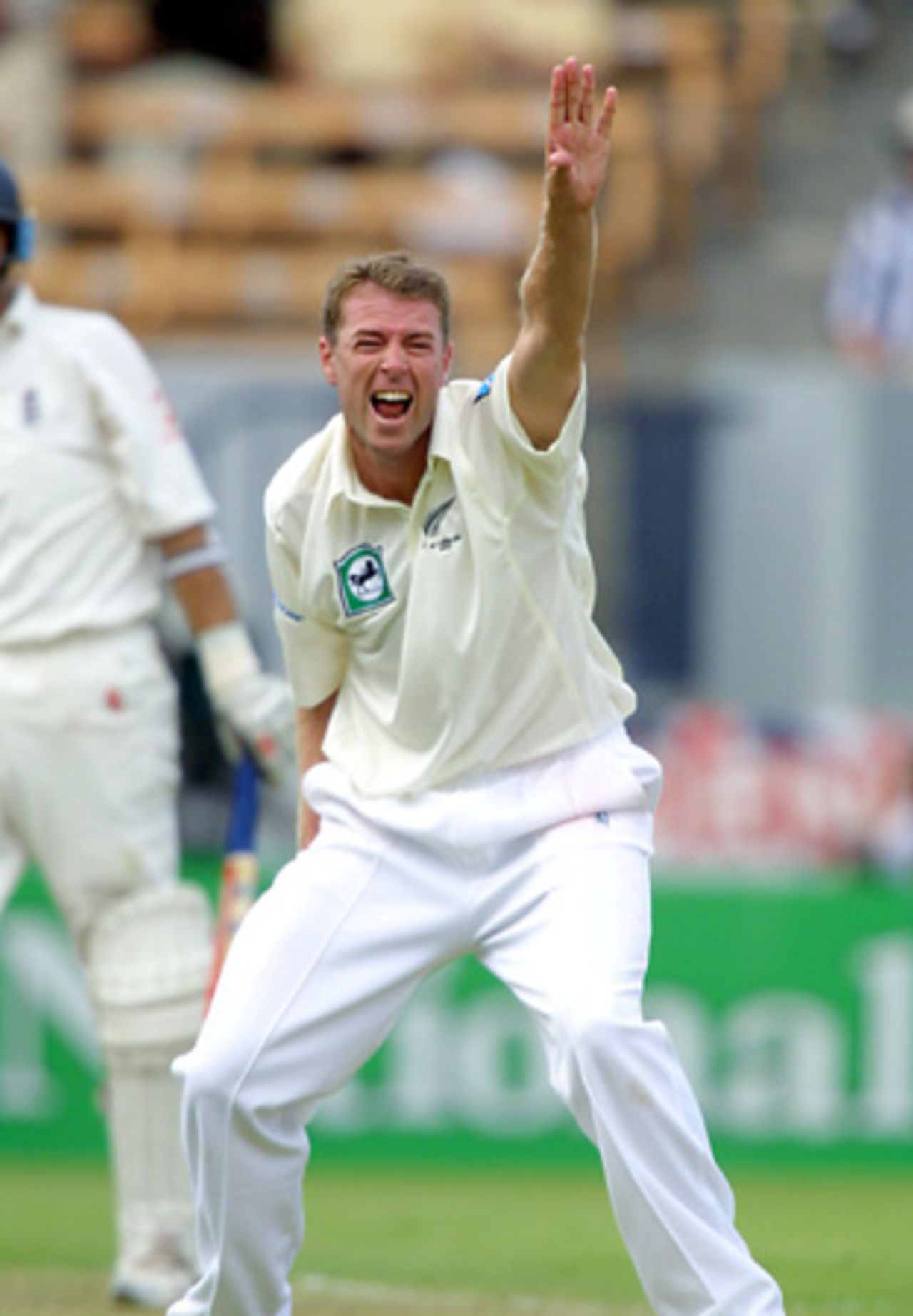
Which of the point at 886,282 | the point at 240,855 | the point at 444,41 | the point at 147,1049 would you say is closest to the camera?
the point at 147,1049

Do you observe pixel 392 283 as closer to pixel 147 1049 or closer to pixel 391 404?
pixel 391 404

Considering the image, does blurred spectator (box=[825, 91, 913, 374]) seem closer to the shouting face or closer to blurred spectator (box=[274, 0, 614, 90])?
blurred spectator (box=[274, 0, 614, 90])

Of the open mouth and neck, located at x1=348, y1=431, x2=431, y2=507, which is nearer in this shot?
the open mouth

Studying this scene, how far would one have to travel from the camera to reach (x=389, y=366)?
509 centimetres

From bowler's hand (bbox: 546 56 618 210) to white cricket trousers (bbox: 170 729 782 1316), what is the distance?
3.27ft

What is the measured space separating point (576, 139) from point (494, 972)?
1.41 meters

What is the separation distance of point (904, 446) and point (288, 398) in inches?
90.1

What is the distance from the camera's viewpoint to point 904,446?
11273mm

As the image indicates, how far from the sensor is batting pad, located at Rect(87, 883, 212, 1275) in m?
6.72

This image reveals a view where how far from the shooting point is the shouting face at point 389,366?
510 centimetres

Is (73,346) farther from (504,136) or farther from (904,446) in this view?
(504,136)

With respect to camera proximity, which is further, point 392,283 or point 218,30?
point 218,30

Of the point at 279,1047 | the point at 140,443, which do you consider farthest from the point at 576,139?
the point at 140,443

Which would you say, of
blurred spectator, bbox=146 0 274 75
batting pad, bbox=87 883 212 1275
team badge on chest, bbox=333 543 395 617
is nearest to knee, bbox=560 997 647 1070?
team badge on chest, bbox=333 543 395 617
